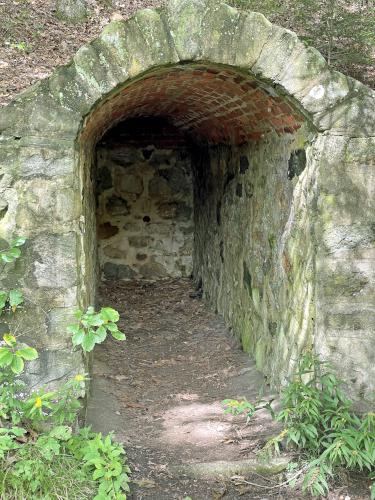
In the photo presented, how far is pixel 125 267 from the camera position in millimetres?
7230

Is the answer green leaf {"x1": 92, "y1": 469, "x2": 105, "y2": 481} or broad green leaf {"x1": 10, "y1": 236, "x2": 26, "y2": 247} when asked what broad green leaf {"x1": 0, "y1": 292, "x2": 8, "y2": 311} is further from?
green leaf {"x1": 92, "y1": 469, "x2": 105, "y2": 481}

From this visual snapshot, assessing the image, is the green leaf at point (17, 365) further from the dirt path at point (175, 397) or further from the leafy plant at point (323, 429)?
the leafy plant at point (323, 429)

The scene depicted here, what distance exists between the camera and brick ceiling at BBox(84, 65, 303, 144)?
3.40 meters

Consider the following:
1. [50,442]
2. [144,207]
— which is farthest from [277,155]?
[144,207]

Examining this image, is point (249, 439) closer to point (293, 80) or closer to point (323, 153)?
point (323, 153)

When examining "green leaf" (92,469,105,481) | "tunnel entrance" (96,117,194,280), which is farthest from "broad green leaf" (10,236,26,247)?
"tunnel entrance" (96,117,194,280)

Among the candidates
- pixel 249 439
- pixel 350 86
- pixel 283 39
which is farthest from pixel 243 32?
pixel 249 439

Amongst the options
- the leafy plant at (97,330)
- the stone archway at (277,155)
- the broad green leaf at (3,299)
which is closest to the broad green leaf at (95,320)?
the leafy plant at (97,330)

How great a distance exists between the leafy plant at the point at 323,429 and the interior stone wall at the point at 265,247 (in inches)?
12.0

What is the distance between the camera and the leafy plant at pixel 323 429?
2.76 metres

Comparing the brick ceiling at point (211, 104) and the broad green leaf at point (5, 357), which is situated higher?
the brick ceiling at point (211, 104)

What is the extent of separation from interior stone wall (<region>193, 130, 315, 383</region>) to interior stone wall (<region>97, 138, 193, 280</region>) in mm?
1258

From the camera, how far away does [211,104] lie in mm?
4359

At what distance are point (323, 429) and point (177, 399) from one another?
4.28ft
